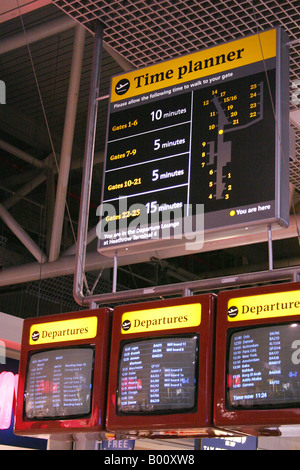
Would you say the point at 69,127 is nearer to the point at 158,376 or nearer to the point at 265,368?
the point at 158,376

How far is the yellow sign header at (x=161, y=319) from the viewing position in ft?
10.6

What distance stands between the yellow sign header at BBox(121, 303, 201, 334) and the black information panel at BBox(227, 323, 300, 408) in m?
0.25

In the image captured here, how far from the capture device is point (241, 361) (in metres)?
2.99

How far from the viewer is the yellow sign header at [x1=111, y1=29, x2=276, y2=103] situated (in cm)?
374

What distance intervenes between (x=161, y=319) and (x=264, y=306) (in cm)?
52

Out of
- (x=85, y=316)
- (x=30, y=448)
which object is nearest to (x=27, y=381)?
(x=85, y=316)

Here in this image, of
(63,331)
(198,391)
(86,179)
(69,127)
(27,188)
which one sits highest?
(27,188)

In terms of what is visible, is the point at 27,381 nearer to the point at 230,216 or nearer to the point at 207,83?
the point at 230,216

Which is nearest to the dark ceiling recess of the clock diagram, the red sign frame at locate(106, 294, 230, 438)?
the clock diagram

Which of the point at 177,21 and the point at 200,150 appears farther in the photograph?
the point at 177,21

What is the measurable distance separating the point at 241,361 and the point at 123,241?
1082 millimetres

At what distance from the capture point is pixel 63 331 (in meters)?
3.64

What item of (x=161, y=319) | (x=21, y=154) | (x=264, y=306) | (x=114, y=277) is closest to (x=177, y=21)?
(x=114, y=277)

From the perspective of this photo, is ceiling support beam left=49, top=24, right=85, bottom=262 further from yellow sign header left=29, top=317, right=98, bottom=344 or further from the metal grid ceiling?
yellow sign header left=29, top=317, right=98, bottom=344
